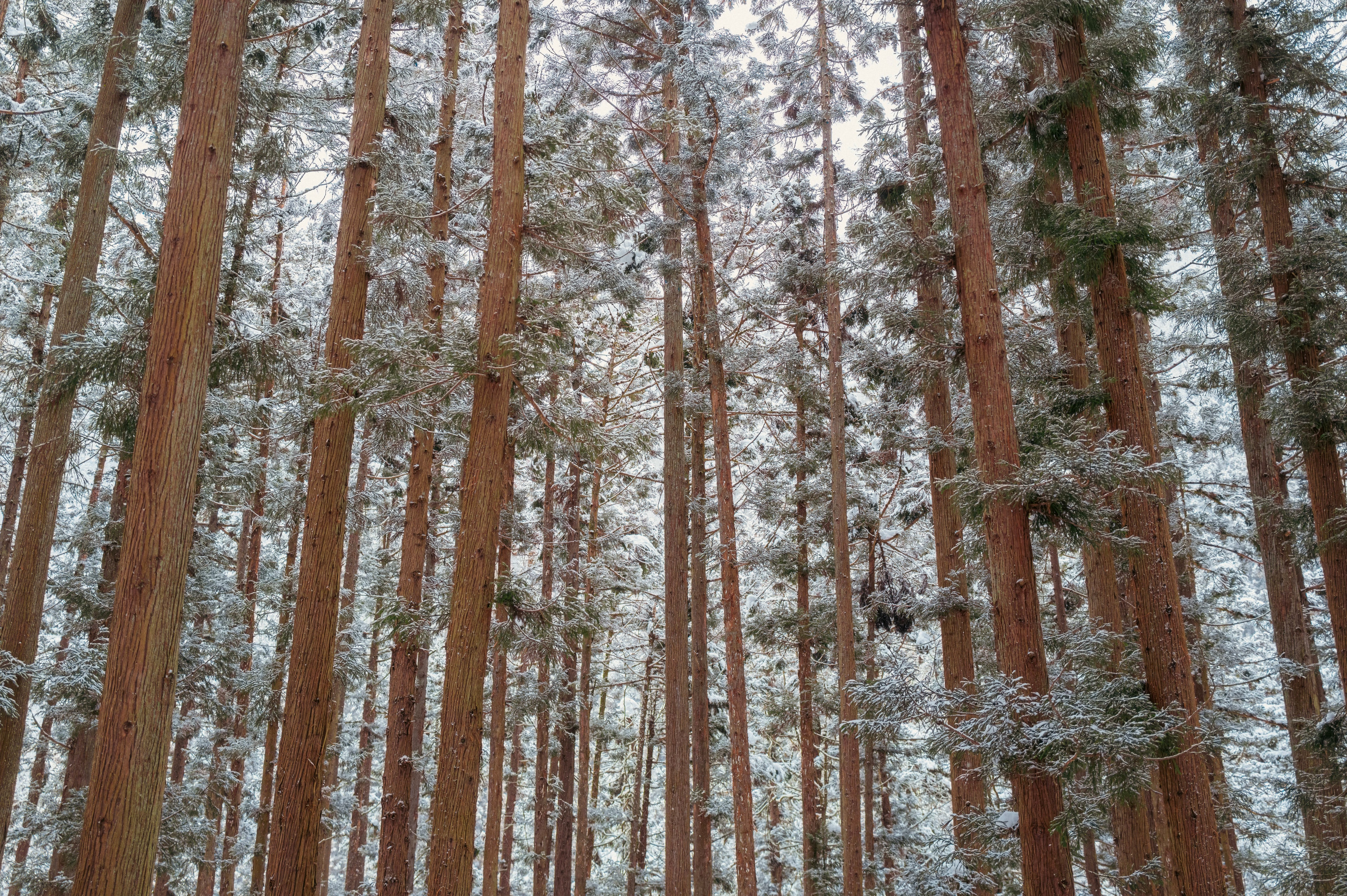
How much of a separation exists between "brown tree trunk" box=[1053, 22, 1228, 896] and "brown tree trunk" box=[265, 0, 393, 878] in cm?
617

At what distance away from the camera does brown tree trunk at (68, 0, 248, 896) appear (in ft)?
14.5

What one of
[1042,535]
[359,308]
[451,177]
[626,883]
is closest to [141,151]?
[451,177]

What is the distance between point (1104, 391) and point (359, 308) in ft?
21.4

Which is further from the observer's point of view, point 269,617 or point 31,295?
point 269,617

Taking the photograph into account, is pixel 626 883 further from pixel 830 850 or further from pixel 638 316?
pixel 638 316

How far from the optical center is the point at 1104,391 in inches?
268

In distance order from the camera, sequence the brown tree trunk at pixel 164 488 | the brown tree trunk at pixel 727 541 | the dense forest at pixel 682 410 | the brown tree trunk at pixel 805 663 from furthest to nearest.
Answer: the brown tree trunk at pixel 805 663 → the brown tree trunk at pixel 727 541 → the dense forest at pixel 682 410 → the brown tree trunk at pixel 164 488

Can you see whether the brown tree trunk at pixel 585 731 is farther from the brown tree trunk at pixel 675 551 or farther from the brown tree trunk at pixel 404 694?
the brown tree trunk at pixel 404 694

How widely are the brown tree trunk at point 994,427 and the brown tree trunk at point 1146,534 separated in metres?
1.12

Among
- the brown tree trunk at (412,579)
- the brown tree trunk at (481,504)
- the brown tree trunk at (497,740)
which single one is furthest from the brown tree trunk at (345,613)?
the brown tree trunk at (481,504)

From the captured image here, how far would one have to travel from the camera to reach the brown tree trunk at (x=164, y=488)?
4406 mm

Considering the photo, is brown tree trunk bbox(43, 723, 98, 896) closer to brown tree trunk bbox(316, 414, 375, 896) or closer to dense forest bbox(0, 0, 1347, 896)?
dense forest bbox(0, 0, 1347, 896)

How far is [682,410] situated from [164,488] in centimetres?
709

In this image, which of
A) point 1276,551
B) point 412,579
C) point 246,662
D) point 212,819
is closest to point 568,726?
point 246,662
